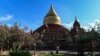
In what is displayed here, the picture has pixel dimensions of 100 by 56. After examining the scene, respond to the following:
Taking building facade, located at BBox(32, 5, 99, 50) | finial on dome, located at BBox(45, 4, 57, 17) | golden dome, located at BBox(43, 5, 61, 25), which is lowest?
building facade, located at BBox(32, 5, 99, 50)

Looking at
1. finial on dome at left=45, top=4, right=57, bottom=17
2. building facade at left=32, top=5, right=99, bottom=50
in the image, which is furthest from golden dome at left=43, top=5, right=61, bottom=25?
building facade at left=32, top=5, right=99, bottom=50

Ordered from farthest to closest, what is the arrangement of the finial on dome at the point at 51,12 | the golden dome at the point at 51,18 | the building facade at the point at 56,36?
the finial on dome at the point at 51,12, the golden dome at the point at 51,18, the building facade at the point at 56,36

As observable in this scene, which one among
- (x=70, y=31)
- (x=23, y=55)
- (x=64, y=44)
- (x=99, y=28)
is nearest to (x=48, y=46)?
(x=64, y=44)

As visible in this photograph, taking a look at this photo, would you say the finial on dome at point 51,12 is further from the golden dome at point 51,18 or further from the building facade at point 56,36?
the building facade at point 56,36

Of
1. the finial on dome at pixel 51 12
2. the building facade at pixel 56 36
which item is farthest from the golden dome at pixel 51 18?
the building facade at pixel 56 36

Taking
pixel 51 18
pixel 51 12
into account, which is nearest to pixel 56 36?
pixel 51 18

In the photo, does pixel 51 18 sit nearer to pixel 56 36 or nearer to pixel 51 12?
pixel 51 12

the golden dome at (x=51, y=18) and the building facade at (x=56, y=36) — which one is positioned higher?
the golden dome at (x=51, y=18)

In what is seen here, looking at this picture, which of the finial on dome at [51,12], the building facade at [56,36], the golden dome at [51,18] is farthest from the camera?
the finial on dome at [51,12]

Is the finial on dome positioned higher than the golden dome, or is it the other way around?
the finial on dome

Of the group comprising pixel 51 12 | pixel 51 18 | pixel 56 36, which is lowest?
pixel 56 36

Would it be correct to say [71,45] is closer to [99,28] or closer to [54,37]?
[54,37]

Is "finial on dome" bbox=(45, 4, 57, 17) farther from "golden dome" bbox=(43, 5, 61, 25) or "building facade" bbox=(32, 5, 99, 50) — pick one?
"building facade" bbox=(32, 5, 99, 50)

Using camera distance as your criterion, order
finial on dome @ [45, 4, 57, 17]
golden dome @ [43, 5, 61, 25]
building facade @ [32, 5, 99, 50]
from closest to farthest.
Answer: building facade @ [32, 5, 99, 50], golden dome @ [43, 5, 61, 25], finial on dome @ [45, 4, 57, 17]
